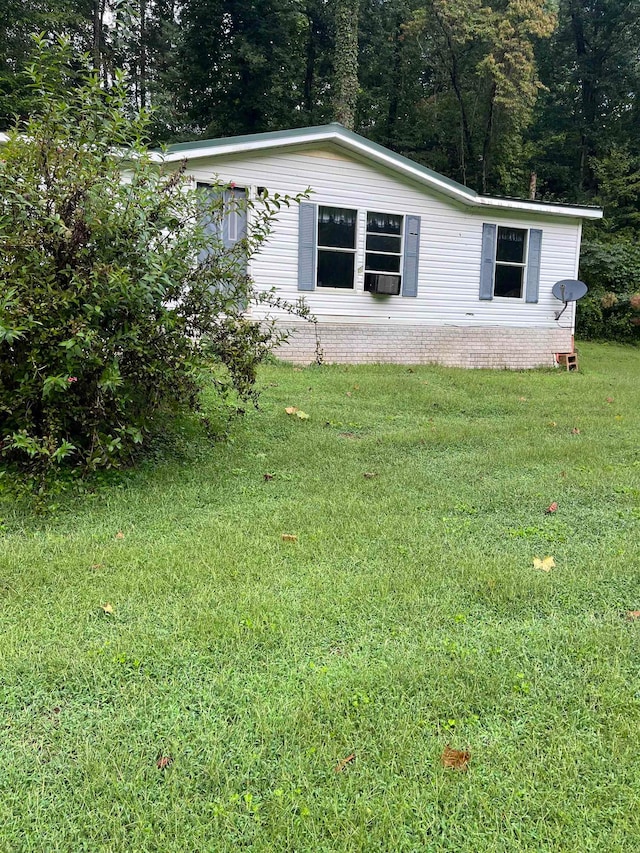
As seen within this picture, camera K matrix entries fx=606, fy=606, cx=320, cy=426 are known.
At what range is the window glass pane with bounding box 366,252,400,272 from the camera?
9.95 meters

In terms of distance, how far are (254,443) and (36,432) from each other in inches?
64.3

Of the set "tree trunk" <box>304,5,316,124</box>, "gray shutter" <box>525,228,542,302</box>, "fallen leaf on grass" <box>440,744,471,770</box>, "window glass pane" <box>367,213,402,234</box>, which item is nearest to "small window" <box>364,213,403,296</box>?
"window glass pane" <box>367,213,402,234</box>

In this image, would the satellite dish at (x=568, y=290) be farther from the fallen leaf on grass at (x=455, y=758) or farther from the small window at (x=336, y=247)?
the fallen leaf on grass at (x=455, y=758)

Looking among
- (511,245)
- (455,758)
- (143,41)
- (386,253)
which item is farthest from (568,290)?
(143,41)

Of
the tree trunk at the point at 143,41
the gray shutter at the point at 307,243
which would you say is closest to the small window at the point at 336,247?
the gray shutter at the point at 307,243

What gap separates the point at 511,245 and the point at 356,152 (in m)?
3.47

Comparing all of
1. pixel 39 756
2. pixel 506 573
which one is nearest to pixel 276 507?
pixel 506 573

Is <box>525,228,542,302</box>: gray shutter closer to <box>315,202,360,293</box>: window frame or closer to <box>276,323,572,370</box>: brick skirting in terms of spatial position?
<box>276,323,572,370</box>: brick skirting

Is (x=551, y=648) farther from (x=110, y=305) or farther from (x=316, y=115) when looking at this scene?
(x=316, y=115)

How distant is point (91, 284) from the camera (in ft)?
11.1

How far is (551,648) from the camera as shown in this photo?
2174mm

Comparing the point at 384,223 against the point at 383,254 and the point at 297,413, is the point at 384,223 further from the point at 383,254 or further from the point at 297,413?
the point at 297,413

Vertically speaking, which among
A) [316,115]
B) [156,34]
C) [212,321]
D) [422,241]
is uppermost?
[156,34]

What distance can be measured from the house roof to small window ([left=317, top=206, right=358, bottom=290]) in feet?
3.14
